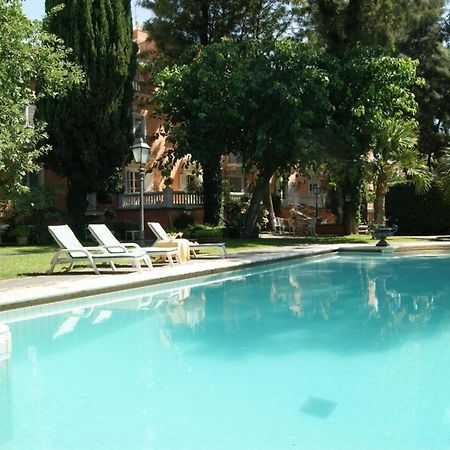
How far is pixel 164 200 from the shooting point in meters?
29.1

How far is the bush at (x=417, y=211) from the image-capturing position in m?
31.5

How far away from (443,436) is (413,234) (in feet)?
98.8

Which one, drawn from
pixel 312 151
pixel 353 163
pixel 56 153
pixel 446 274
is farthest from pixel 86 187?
pixel 446 274

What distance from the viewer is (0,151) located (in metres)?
12.1

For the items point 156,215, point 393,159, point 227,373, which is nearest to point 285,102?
point 393,159

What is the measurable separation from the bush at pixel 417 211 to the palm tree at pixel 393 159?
406 cm

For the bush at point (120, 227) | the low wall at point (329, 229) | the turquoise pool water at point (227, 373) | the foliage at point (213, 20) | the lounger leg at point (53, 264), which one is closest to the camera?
the turquoise pool water at point (227, 373)

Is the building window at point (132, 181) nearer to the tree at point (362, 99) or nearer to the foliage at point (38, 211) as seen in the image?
the foliage at point (38, 211)

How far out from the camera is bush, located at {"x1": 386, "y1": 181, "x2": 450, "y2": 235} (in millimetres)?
31531

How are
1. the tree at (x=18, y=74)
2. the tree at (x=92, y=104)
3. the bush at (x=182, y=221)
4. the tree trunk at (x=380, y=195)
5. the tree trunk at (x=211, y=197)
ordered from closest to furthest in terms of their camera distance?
the tree at (x=18, y=74), the tree at (x=92, y=104), the tree trunk at (x=380, y=195), the bush at (x=182, y=221), the tree trunk at (x=211, y=197)

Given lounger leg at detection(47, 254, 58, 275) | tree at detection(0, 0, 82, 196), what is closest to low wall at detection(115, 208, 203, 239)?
tree at detection(0, 0, 82, 196)

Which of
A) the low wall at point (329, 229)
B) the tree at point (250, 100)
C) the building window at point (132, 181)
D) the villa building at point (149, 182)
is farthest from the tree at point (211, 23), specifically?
the low wall at point (329, 229)

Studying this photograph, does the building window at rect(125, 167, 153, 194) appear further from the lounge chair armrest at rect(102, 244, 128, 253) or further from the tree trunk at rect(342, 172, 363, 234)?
the lounge chair armrest at rect(102, 244, 128, 253)

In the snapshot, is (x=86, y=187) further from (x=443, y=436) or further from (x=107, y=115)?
(x=443, y=436)
